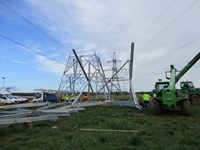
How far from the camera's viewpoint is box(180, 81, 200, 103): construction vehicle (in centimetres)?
3180

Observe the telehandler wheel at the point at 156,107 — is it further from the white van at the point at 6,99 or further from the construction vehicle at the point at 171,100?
the white van at the point at 6,99

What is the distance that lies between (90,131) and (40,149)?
3231mm

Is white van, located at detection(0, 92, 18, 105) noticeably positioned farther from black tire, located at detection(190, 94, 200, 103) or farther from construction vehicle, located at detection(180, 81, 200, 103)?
black tire, located at detection(190, 94, 200, 103)

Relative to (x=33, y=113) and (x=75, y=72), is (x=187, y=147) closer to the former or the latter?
(x=33, y=113)

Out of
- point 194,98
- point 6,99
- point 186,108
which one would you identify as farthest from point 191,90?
point 6,99

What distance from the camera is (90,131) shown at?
433 inches

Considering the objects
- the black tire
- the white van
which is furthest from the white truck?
the black tire

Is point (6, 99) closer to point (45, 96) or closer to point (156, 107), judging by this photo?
point (45, 96)

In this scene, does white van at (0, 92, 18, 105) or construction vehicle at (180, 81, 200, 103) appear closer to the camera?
construction vehicle at (180, 81, 200, 103)

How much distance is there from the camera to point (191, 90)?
108 ft

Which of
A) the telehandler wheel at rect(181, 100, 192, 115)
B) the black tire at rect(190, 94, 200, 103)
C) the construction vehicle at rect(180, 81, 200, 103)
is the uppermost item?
the construction vehicle at rect(180, 81, 200, 103)

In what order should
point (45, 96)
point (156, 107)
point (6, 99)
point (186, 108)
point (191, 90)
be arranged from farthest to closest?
1. point (45, 96)
2. point (6, 99)
3. point (191, 90)
4. point (156, 107)
5. point (186, 108)

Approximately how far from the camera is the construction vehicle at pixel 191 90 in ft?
104

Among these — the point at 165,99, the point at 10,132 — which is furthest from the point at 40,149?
the point at 165,99
